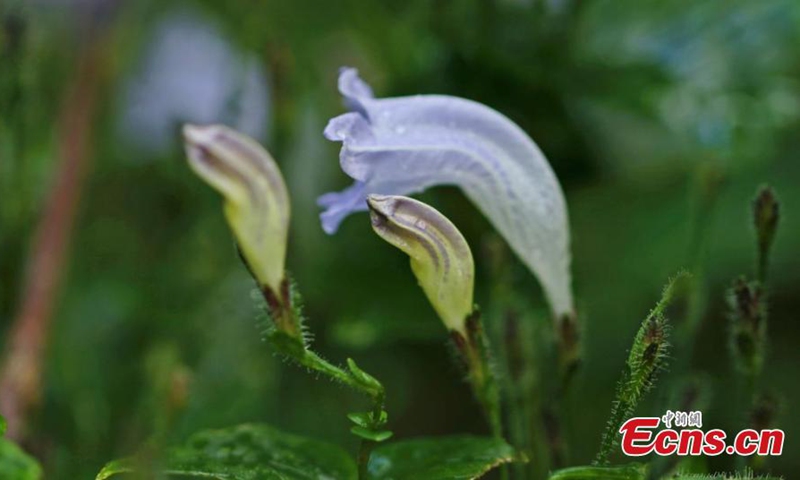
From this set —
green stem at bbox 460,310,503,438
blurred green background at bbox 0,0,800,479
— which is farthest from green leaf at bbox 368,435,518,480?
blurred green background at bbox 0,0,800,479

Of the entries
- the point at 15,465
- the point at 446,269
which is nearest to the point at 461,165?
the point at 446,269

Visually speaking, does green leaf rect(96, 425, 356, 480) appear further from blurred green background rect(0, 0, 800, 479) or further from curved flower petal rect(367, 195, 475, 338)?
blurred green background rect(0, 0, 800, 479)

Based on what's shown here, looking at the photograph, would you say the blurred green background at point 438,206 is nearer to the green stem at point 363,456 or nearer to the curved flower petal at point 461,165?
the curved flower petal at point 461,165

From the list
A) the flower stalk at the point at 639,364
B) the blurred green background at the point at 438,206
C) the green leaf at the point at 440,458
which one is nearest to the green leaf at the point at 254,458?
the green leaf at the point at 440,458

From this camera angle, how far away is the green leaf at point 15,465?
1.47ft

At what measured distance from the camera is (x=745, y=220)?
912mm

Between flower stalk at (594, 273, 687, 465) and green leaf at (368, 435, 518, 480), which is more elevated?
flower stalk at (594, 273, 687, 465)

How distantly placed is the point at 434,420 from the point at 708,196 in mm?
395

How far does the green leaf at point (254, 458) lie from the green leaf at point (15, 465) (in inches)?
1.2

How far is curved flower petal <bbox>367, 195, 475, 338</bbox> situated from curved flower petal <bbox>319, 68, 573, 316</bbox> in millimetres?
58

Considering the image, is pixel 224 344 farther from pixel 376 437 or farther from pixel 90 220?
pixel 376 437

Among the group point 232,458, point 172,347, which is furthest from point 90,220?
point 232,458

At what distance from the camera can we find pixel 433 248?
0.46 meters

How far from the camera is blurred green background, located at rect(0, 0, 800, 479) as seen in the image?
0.81 m
